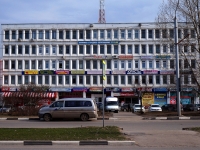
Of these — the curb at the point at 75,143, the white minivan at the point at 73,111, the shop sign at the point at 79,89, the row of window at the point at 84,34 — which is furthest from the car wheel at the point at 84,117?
the row of window at the point at 84,34

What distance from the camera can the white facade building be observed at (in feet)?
214

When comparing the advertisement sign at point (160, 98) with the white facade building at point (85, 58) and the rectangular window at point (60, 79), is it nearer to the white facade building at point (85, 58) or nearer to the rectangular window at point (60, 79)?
the white facade building at point (85, 58)

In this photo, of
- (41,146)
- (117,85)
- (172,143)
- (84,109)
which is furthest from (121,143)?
(117,85)

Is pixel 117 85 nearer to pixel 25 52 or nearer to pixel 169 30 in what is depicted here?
pixel 25 52

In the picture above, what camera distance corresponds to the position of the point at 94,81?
65938 mm

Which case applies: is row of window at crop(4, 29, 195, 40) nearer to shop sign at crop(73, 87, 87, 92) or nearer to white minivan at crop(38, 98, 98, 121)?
shop sign at crop(73, 87, 87, 92)

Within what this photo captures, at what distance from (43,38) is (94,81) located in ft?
45.0

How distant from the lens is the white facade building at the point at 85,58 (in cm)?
6525

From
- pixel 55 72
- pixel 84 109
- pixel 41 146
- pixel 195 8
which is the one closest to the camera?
pixel 41 146

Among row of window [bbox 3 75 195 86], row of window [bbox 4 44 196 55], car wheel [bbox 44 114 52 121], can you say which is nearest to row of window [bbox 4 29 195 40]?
row of window [bbox 4 44 196 55]

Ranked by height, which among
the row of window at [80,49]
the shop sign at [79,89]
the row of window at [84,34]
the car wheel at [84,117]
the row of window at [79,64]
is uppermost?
the row of window at [84,34]

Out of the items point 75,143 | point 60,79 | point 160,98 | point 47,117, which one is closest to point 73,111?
point 47,117

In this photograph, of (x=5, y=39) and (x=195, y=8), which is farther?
(x=5, y=39)

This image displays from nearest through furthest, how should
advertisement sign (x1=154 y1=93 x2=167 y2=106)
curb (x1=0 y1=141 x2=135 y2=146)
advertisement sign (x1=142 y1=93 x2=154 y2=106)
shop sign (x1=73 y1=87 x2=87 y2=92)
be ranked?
curb (x1=0 y1=141 x2=135 y2=146)
shop sign (x1=73 y1=87 x2=87 y2=92)
advertisement sign (x1=142 y1=93 x2=154 y2=106)
advertisement sign (x1=154 y1=93 x2=167 y2=106)
